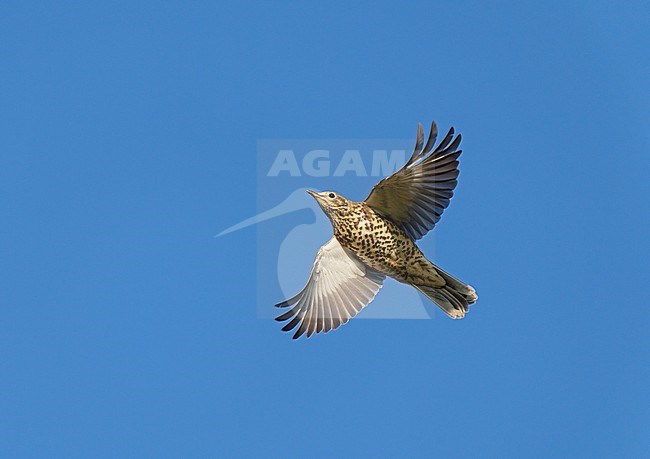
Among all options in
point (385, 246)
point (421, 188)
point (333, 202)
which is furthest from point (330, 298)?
point (421, 188)

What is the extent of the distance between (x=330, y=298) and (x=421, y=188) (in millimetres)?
2406

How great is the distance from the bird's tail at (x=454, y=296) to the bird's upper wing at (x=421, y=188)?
77cm

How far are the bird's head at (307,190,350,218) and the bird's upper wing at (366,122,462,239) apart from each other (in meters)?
0.32

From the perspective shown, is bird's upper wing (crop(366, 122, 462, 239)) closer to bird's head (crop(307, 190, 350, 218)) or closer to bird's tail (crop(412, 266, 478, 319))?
bird's head (crop(307, 190, 350, 218))

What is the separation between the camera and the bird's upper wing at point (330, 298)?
13.1 m

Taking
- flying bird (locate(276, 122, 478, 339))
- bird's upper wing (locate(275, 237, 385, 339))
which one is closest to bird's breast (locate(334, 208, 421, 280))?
flying bird (locate(276, 122, 478, 339))

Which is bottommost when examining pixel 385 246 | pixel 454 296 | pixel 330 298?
pixel 454 296

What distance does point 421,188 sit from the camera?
38.8 feet

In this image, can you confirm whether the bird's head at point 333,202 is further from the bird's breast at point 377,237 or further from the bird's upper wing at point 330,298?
the bird's upper wing at point 330,298

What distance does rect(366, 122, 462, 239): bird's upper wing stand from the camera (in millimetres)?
11531

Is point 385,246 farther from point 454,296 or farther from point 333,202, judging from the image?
point 454,296

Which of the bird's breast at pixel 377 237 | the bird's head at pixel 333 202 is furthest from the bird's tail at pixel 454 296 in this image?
the bird's head at pixel 333 202

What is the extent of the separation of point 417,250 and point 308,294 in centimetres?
197

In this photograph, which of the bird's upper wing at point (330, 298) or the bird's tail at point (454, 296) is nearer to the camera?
the bird's tail at point (454, 296)
